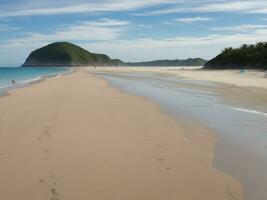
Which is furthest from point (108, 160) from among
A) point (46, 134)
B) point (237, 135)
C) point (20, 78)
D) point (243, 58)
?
point (243, 58)

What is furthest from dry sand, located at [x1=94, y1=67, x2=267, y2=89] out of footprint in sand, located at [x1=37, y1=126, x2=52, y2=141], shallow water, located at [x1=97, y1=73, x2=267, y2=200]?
footprint in sand, located at [x1=37, y1=126, x2=52, y2=141]

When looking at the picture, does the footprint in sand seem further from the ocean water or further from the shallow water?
the ocean water

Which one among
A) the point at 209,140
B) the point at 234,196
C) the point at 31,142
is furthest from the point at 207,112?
the point at 234,196

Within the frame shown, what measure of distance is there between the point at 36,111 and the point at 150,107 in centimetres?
413

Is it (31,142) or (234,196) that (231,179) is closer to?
(234,196)

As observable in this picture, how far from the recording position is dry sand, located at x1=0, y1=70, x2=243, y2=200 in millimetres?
5484

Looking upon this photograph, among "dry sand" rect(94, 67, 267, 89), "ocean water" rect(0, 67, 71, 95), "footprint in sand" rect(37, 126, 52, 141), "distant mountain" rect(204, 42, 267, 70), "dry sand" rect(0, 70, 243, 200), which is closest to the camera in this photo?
"dry sand" rect(0, 70, 243, 200)

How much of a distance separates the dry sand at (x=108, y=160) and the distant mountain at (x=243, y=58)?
48.9 metres

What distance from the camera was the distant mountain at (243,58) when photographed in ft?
201

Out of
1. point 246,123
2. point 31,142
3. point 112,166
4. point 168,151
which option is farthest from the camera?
point 246,123

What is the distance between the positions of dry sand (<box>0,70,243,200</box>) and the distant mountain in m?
48.9

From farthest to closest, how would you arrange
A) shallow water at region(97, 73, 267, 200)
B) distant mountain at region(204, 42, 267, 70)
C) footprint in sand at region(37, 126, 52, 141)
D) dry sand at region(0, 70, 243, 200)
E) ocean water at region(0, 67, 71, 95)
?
distant mountain at region(204, 42, 267, 70), ocean water at region(0, 67, 71, 95), footprint in sand at region(37, 126, 52, 141), shallow water at region(97, 73, 267, 200), dry sand at region(0, 70, 243, 200)

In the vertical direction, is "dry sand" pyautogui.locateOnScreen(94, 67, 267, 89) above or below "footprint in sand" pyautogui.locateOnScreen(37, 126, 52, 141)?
below

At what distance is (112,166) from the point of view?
672 centimetres
